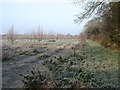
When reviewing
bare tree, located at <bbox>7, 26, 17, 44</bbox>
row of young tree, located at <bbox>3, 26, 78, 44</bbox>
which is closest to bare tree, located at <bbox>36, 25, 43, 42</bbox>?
row of young tree, located at <bbox>3, 26, 78, 44</bbox>

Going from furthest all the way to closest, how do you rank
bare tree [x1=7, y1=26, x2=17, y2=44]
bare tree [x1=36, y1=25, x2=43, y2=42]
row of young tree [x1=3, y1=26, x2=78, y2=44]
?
bare tree [x1=7, y1=26, x2=17, y2=44] < bare tree [x1=36, y1=25, x2=43, y2=42] < row of young tree [x1=3, y1=26, x2=78, y2=44]

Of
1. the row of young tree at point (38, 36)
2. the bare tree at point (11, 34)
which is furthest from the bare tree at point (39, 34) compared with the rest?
the bare tree at point (11, 34)

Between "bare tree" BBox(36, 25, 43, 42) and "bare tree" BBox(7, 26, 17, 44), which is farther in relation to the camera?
"bare tree" BBox(7, 26, 17, 44)

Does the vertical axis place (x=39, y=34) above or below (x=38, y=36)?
above

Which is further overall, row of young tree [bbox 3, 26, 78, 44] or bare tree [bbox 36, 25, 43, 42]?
bare tree [bbox 36, 25, 43, 42]

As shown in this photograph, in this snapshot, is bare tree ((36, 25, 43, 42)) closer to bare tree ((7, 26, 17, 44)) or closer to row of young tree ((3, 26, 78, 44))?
row of young tree ((3, 26, 78, 44))

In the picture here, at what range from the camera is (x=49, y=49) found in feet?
25.1

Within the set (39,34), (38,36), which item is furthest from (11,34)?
(39,34)

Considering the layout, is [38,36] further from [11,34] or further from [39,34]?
[11,34]

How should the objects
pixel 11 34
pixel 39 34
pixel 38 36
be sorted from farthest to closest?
1. pixel 11 34
2. pixel 38 36
3. pixel 39 34

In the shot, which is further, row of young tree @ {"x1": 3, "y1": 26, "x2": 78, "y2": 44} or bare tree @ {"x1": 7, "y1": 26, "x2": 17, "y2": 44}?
bare tree @ {"x1": 7, "y1": 26, "x2": 17, "y2": 44}

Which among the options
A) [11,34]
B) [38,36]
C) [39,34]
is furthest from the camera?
[11,34]

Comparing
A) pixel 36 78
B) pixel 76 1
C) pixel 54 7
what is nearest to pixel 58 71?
pixel 36 78

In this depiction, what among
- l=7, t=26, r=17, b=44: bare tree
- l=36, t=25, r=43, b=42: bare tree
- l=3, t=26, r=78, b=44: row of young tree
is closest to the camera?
l=3, t=26, r=78, b=44: row of young tree
